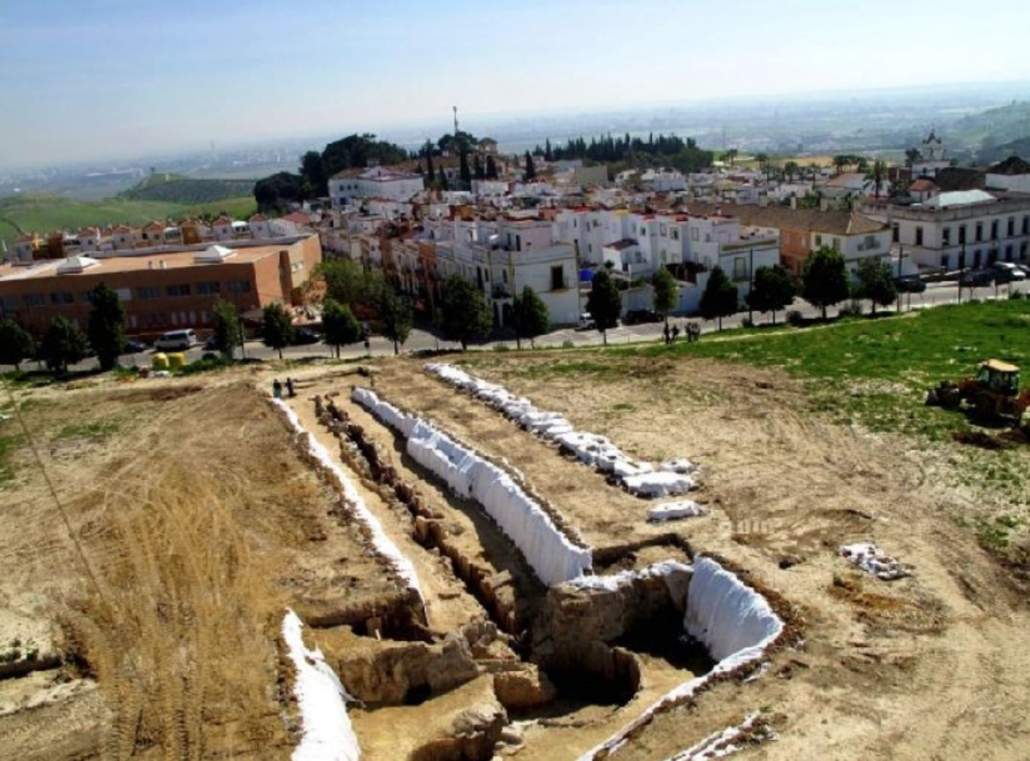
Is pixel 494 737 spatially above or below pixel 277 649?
below

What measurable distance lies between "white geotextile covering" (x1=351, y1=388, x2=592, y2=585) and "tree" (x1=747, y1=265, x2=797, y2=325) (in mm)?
24675

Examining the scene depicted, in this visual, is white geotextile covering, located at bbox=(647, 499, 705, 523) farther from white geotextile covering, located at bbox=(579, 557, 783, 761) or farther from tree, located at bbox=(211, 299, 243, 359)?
tree, located at bbox=(211, 299, 243, 359)

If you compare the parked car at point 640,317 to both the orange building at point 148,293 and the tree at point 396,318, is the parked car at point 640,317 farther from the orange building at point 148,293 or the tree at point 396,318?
the orange building at point 148,293

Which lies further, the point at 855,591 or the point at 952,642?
the point at 855,591

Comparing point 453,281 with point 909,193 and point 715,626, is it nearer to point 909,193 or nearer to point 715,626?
point 715,626

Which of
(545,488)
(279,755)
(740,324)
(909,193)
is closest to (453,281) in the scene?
(740,324)

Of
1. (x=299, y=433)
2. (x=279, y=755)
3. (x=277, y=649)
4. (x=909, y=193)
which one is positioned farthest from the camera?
(x=909, y=193)

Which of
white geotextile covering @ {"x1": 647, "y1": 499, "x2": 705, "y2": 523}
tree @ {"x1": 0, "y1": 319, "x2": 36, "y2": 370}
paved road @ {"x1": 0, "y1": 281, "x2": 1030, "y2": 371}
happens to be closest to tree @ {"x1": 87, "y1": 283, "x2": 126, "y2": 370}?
paved road @ {"x1": 0, "y1": 281, "x2": 1030, "y2": 371}

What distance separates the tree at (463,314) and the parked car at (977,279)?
29.9 metres

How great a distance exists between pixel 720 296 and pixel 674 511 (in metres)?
30.6

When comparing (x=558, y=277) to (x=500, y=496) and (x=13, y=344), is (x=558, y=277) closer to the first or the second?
(x=13, y=344)

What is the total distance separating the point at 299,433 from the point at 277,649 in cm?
1451

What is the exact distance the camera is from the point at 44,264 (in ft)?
224

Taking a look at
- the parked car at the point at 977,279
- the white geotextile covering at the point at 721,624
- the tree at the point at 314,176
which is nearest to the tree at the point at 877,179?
the parked car at the point at 977,279
